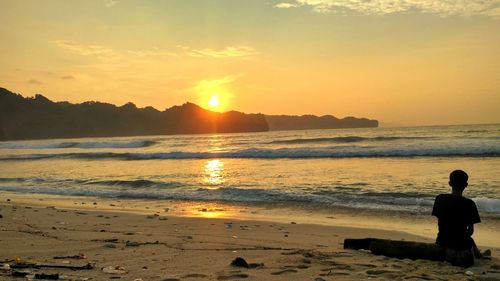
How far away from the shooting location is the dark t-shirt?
566cm

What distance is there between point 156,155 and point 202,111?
10639 cm

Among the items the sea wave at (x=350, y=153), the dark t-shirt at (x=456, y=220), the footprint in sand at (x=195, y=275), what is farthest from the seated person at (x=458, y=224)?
the sea wave at (x=350, y=153)

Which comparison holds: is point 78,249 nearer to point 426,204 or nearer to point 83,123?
point 426,204

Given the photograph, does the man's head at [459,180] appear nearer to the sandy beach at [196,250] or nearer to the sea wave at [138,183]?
the sandy beach at [196,250]

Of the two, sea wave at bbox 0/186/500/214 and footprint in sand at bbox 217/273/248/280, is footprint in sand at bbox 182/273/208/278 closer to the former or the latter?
footprint in sand at bbox 217/273/248/280

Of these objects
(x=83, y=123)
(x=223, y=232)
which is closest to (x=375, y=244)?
(x=223, y=232)

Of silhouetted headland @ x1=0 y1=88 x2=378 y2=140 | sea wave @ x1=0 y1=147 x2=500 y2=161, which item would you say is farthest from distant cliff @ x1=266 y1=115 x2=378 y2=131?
sea wave @ x1=0 y1=147 x2=500 y2=161

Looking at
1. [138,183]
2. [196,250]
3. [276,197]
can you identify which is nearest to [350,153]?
[138,183]

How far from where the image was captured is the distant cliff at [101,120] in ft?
410

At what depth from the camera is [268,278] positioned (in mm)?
4793

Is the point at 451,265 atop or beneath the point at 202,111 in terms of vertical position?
beneath

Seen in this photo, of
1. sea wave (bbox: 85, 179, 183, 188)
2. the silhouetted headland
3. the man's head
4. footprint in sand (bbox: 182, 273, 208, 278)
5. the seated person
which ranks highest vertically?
the silhouetted headland

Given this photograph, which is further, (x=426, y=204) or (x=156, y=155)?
(x=156, y=155)

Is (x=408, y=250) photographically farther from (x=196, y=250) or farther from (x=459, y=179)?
(x=196, y=250)
